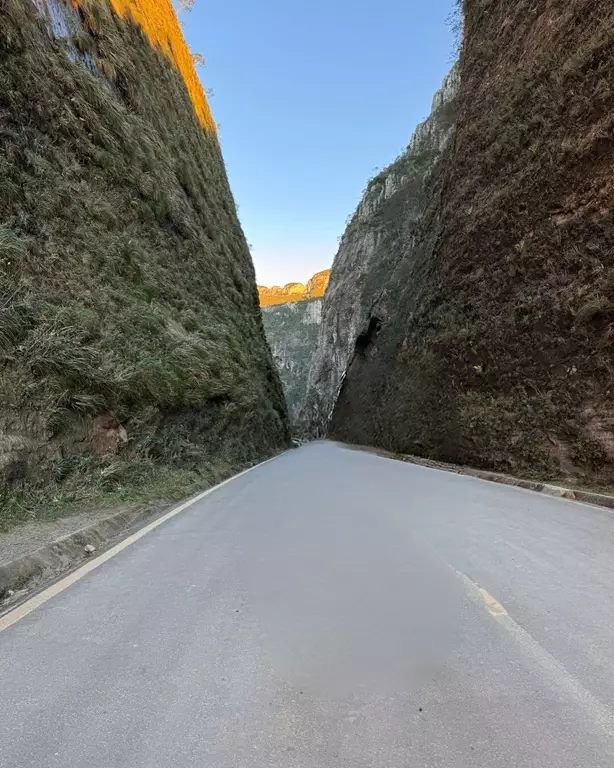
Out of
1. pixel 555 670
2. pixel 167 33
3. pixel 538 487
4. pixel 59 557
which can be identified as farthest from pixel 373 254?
pixel 555 670

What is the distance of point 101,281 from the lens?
36.5ft

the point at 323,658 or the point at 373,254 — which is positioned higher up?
the point at 373,254

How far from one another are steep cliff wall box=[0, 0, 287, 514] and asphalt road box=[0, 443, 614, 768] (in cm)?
333

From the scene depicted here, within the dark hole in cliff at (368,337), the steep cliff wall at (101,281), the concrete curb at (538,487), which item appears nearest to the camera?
the steep cliff wall at (101,281)

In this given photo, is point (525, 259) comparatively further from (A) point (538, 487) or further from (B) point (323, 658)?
(B) point (323, 658)

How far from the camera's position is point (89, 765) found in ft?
6.64

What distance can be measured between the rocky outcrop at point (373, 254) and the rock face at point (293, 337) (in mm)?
58906

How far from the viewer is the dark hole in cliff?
3766 centimetres

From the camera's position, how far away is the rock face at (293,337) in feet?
424

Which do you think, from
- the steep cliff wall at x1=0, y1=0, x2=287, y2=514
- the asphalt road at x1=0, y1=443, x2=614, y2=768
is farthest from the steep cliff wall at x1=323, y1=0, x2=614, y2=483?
the steep cliff wall at x1=0, y1=0, x2=287, y2=514

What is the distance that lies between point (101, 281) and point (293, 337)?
130 metres

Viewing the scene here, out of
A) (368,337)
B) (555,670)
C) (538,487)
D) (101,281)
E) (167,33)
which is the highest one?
(167,33)

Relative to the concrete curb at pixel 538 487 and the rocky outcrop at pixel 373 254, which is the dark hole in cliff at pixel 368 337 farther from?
the concrete curb at pixel 538 487

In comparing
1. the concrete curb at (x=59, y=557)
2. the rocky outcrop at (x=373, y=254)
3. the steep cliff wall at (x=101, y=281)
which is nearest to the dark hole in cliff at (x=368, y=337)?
the rocky outcrop at (x=373, y=254)
